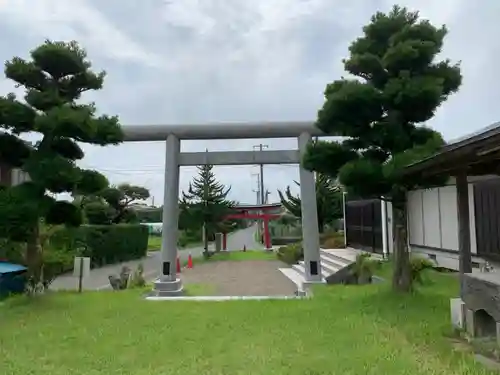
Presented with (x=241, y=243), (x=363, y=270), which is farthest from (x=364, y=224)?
(x=241, y=243)

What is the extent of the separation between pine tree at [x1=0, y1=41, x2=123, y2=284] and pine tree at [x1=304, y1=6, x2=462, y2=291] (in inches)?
140

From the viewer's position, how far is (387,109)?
7.55 m

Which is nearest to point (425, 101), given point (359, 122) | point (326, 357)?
point (359, 122)

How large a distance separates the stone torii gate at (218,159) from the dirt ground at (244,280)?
1096 millimetres

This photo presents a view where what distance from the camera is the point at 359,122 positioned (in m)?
7.58

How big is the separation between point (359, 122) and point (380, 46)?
53.1 inches

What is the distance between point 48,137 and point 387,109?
5355mm

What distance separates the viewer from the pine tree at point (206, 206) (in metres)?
24.4

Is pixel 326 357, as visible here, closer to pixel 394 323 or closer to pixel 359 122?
pixel 394 323

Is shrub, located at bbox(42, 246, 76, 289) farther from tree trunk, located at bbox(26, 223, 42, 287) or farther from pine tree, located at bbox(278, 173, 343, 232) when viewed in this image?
pine tree, located at bbox(278, 173, 343, 232)

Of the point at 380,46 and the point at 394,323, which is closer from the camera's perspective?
the point at 394,323

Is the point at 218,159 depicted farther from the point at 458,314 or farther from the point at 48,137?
the point at 458,314

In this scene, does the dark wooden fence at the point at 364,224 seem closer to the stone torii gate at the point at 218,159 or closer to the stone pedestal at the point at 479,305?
the stone torii gate at the point at 218,159

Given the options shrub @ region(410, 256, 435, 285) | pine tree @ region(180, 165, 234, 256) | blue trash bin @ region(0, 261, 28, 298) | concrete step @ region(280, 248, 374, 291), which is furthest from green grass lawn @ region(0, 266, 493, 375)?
pine tree @ region(180, 165, 234, 256)
